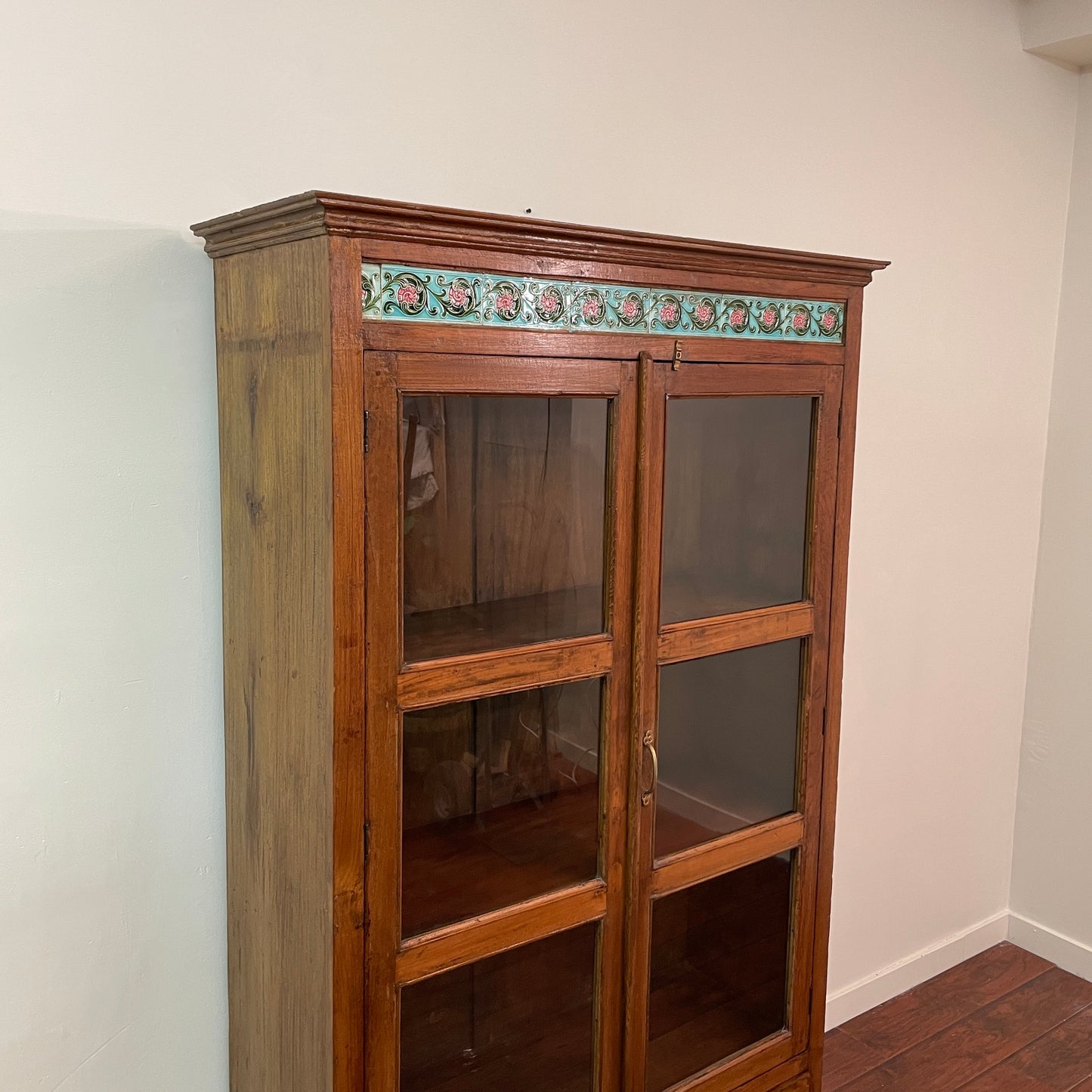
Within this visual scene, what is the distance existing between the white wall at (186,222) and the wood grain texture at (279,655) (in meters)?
0.08

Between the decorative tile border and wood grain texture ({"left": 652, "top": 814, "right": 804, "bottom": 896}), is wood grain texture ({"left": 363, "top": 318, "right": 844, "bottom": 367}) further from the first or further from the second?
wood grain texture ({"left": 652, "top": 814, "right": 804, "bottom": 896})

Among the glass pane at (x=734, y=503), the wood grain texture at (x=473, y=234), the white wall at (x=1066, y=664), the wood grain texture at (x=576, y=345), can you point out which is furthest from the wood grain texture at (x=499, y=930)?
the white wall at (x=1066, y=664)

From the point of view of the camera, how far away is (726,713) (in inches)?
67.3

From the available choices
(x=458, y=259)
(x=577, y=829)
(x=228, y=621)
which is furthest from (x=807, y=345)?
(x=228, y=621)

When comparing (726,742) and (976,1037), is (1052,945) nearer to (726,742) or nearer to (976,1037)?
(976,1037)

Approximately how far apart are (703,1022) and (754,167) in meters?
1.54

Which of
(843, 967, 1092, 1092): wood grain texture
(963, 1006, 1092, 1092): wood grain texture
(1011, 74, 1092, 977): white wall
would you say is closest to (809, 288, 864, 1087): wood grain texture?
(843, 967, 1092, 1092): wood grain texture

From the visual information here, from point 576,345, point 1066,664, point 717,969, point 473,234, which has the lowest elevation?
point 717,969

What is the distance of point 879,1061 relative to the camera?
2.44 meters

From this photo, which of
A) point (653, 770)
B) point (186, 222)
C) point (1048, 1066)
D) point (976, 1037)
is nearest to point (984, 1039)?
point (976, 1037)

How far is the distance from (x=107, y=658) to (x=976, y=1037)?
2.12 metres

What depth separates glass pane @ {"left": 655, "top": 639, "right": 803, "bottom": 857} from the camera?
5.38 ft

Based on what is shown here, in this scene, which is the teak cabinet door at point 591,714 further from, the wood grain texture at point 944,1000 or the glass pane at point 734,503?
the wood grain texture at point 944,1000

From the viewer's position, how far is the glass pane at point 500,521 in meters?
1.35
